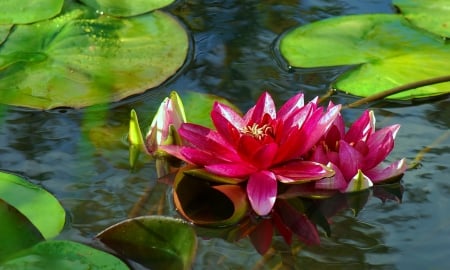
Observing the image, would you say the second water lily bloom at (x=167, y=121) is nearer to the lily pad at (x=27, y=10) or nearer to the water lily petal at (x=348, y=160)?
the water lily petal at (x=348, y=160)

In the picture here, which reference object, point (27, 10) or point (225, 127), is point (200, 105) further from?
point (27, 10)

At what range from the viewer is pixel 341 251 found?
1530 mm

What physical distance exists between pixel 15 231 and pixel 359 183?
0.72 meters

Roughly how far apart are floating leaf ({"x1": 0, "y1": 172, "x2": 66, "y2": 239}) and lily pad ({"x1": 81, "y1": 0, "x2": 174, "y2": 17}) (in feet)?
2.98

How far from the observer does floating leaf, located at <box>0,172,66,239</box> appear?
1525 millimetres

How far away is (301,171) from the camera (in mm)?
1626

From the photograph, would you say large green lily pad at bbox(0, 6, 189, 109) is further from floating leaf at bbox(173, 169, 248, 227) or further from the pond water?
floating leaf at bbox(173, 169, 248, 227)

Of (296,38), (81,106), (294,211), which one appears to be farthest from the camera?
(296,38)

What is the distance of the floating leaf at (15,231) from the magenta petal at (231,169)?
0.38 m

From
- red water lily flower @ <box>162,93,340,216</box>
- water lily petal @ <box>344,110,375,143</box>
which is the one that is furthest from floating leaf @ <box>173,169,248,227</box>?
water lily petal @ <box>344,110,375,143</box>

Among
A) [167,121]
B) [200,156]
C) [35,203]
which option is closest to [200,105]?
[167,121]

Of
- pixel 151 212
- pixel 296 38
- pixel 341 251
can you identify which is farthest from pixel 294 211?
pixel 296 38

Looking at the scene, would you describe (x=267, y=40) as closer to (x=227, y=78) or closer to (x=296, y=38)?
(x=296, y=38)

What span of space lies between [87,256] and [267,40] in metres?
1.15
